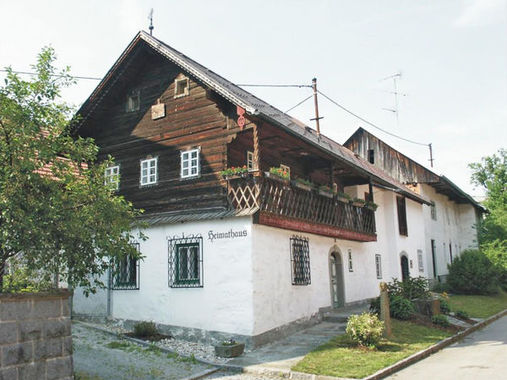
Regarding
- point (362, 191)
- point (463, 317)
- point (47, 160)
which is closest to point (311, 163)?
point (362, 191)

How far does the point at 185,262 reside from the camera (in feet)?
47.2

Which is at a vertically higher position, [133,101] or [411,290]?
[133,101]

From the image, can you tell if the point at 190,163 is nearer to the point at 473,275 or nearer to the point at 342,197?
the point at 342,197

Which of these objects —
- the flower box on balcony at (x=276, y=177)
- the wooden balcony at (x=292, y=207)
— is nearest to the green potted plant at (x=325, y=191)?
the wooden balcony at (x=292, y=207)

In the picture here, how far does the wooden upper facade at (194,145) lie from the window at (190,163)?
0.03m

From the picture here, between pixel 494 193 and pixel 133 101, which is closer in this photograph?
pixel 133 101

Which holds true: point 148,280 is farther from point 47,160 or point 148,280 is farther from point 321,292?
point 47,160

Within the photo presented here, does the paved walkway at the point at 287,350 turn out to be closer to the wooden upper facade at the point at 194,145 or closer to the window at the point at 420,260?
the wooden upper facade at the point at 194,145

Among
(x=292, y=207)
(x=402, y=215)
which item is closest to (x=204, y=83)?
(x=292, y=207)

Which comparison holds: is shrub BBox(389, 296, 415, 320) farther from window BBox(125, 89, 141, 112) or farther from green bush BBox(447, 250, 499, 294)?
green bush BBox(447, 250, 499, 294)

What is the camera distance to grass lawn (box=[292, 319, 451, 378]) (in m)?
10.3

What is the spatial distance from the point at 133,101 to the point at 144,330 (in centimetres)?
776

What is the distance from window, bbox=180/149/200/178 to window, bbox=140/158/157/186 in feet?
3.99

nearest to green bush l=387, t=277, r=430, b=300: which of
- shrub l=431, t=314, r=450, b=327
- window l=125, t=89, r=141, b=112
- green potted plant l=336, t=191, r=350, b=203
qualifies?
shrub l=431, t=314, r=450, b=327
